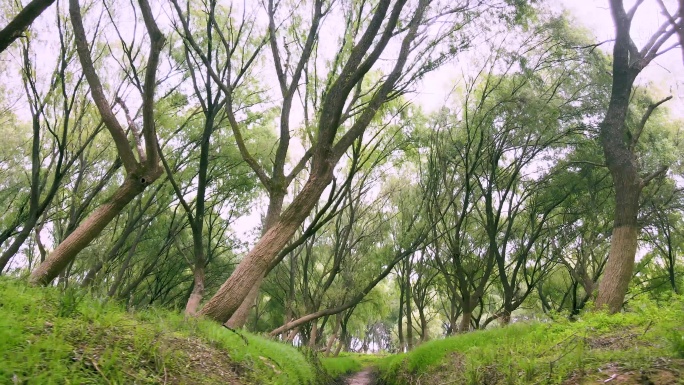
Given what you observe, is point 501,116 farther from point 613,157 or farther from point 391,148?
point 613,157

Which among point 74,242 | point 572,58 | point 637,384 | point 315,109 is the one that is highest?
point 572,58

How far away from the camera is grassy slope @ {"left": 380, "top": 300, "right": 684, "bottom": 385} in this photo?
3385mm

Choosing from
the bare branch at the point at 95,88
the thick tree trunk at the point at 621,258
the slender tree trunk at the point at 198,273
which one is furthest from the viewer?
the thick tree trunk at the point at 621,258

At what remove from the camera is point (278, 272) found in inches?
942

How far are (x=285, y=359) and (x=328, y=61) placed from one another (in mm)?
6716

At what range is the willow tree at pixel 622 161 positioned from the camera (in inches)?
310

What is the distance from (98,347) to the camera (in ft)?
9.94

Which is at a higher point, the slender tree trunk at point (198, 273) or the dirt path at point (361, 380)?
the slender tree trunk at point (198, 273)

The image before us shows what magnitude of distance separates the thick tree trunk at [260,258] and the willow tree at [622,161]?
575 cm

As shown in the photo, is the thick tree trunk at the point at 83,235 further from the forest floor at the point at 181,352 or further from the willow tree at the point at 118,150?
the forest floor at the point at 181,352

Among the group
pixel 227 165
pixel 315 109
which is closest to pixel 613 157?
pixel 315 109

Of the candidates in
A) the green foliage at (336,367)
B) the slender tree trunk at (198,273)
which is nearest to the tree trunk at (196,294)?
the slender tree trunk at (198,273)

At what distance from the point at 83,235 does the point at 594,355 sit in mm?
7186

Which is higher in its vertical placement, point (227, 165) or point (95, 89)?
point (227, 165)
